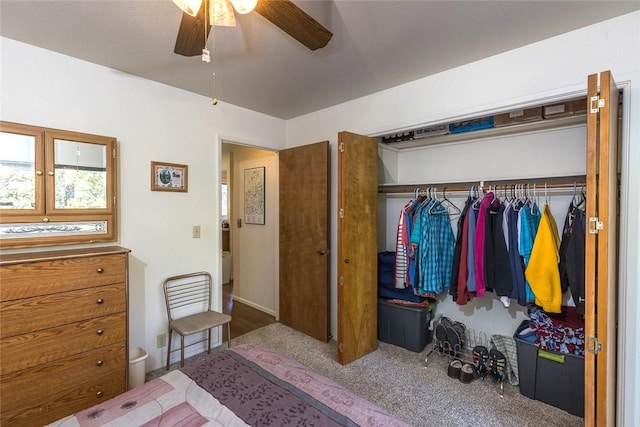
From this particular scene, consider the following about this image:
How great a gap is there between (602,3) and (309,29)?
5.30ft

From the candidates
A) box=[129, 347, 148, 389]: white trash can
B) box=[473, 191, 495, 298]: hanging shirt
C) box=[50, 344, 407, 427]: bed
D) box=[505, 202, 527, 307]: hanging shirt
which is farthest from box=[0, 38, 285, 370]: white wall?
box=[505, 202, 527, 307]: hanging shirt

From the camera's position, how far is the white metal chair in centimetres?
248

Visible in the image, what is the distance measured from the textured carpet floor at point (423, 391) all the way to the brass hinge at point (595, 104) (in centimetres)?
192

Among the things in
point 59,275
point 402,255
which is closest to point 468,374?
point 402,255

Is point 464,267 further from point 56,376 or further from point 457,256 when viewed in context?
point 56,376

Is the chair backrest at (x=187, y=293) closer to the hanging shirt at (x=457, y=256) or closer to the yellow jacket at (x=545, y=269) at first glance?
the hanging shirt at (x=457, y=256)

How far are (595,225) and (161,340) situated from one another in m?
3.14

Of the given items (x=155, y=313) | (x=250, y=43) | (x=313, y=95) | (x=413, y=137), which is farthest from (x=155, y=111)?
(x=413, y=137)

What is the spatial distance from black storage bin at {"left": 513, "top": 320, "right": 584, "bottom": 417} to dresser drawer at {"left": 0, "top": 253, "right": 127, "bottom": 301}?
9.76ft

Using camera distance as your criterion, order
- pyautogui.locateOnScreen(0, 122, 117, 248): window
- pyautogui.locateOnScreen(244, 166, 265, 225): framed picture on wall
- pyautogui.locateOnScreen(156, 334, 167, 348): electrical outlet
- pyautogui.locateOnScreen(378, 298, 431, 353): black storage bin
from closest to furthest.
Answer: pyautogui.locateOnScreen(0, 122, 117, 248): window
pyautogui.locateOnScreen(156, 334, 167, 348): electrical outlet
pyautogui.locateOnScreen(378, 298, 431, 353): black storage bin
pyautogui.locateOnScreen(244, 166, 265, 225): framed picture on wall

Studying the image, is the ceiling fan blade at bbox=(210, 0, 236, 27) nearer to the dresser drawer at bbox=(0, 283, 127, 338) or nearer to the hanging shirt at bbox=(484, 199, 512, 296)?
the dresser drawer at bbox=(0, 283, 127, 338)

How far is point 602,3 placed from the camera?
1.58 m

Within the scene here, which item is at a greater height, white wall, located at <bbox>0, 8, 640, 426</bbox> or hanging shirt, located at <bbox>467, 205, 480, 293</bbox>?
white wall, located at <bbox>0, 8, 640, 426</bbox>

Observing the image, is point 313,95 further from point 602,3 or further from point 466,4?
point 602,3
